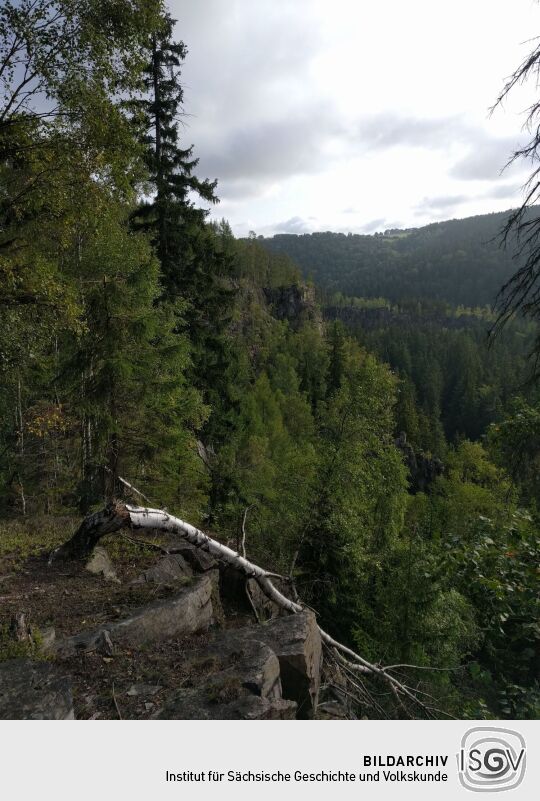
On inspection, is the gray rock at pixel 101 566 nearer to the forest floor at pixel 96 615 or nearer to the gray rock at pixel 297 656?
the forest floor at pixel 96 615

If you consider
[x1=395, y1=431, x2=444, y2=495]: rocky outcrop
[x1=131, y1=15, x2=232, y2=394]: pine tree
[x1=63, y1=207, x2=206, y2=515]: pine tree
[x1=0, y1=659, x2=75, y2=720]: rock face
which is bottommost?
[x1=395, y1=431, x2=444, y2=495]: rocky outcrop

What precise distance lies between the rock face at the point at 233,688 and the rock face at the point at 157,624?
25.9 inches

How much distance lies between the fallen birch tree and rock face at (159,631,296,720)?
135 cm

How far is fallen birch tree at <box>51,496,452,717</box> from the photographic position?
A: 5609 mm

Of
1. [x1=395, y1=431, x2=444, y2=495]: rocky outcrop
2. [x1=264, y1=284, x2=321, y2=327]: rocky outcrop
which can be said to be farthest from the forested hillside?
[x1=264, y1=284, x2=321, y2=327]: rocky outcrop

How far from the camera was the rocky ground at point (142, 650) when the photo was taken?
3777 millimetres

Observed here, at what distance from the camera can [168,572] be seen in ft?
23.4

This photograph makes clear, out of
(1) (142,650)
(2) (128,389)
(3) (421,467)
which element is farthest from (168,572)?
(3) (421,467)

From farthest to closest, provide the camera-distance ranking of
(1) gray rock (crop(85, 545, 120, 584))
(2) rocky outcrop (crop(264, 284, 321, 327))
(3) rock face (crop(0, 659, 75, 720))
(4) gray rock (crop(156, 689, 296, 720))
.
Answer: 1. (2) rocky outcrop (crop(264, 284, 321, 327))
2. (1) gray rock (crop(85, 545, 120, 584))
3. (4) gray rock (crop(156, 689, 296, 720))
4. (3) rock face (crop(0, 659, 75, 720))
